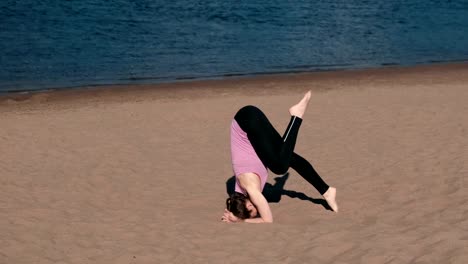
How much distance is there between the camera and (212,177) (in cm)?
931

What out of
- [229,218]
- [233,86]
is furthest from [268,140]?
[233,86]

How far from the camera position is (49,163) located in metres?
9.66

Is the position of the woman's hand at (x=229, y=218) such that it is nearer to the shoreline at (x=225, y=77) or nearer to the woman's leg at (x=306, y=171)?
the woman's leg at (x=306, y=171)

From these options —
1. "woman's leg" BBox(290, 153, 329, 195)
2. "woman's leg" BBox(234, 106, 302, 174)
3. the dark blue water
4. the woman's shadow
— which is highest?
the dark blue water

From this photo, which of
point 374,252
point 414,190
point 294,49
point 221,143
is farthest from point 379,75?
point 374,252

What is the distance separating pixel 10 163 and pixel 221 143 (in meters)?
3.34

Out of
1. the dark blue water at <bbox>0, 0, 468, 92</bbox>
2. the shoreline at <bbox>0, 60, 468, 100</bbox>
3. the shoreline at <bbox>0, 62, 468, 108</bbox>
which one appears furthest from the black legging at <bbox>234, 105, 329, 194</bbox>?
the dark blue water at <bbox>0, 0, 468, 92</bbox>

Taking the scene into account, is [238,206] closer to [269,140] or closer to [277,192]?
[269,140]

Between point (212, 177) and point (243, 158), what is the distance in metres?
2.05

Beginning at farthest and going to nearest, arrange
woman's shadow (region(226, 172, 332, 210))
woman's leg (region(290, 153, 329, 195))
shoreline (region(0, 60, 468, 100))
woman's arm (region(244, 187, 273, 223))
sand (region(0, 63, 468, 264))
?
1. shoreline (region(0, 60, 468, 100))
2. woman's shadow (region(226, 172, 332, 210))
3. woman's leg (region(290, 153, 329, 195))
4. woman's arm (region(244, 187, 273, 223))
5. sand (region(0, 63, 468, 264))

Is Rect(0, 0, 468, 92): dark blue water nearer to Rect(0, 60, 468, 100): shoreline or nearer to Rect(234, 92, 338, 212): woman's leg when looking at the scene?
Rect(0, 60, 468, 100): shoreline

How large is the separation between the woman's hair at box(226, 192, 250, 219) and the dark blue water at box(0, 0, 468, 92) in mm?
10290

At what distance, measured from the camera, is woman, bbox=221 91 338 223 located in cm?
709

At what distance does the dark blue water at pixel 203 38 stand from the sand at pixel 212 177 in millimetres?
2694
